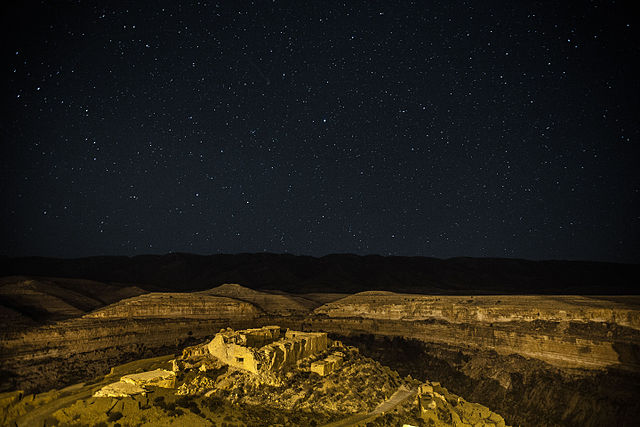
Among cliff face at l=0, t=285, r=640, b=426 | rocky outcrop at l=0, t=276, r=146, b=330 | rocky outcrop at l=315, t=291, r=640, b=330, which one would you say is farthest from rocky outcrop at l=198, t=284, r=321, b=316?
rocky outcrop at l=0, t=276, r=146, b=330

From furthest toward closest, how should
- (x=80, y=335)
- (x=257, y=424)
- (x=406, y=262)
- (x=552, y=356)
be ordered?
(x=406, y=262) → (x=80, y=335) → (x=552, y=356) → (x=257, y=424)

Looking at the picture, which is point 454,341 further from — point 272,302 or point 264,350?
point 272,302

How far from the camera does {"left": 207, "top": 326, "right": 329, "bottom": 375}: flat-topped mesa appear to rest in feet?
76.7

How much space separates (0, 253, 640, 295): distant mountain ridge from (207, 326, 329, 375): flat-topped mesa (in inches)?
2588

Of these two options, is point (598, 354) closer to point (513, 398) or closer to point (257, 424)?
point (513, 398)

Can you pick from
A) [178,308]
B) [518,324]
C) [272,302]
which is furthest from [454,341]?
[178,308]

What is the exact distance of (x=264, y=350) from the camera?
78.7 feet

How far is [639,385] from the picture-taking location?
2583 centimetres

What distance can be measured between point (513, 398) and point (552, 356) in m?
4.68

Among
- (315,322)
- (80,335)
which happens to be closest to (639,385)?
(315,322)

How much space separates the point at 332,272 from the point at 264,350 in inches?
3800

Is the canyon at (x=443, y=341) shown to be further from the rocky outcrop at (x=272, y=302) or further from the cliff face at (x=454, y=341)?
the rocky outcrop at (x=272, y=302)

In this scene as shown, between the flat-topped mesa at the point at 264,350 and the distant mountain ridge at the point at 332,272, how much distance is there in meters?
65.7

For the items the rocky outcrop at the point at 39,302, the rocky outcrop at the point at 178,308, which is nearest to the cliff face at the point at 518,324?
the rocky outcrop at the point at 178,308
